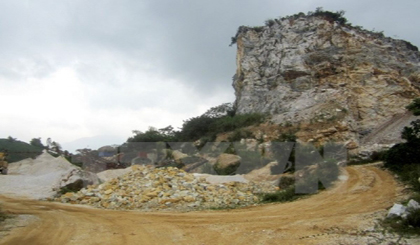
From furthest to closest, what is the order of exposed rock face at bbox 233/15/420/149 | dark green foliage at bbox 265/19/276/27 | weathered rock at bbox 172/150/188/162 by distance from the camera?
dark green foliage at bbox 265/19/276/27 < exposed rock face at bbox 233/15/420/149 < weathered rock at bbox 172/150/188/162

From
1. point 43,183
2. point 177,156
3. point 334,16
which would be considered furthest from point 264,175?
point 334,16

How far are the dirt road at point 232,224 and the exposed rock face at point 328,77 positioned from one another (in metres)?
11.9

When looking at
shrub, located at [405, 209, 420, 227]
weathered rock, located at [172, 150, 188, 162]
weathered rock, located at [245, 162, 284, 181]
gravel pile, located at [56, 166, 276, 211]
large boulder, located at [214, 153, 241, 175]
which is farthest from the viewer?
weathered rock, located at [172, 150, 188, 162]

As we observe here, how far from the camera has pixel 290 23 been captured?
28609mm

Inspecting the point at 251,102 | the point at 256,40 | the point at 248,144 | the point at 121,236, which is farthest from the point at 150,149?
the point at 121,236

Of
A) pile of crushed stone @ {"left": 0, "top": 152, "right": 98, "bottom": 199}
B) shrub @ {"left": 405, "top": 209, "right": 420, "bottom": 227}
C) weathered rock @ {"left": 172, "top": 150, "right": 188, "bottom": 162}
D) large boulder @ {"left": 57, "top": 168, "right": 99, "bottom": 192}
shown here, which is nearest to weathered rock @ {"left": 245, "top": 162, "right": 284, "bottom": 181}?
weathered rock @ {"left": 172, "top": 150, "right": 188, "bottom": 162}

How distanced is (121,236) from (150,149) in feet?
56.3

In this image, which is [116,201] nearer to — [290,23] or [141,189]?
[141,189]

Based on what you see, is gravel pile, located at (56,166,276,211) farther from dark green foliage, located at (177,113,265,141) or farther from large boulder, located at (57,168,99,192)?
dark green foliage, located at (177,113,265,141)

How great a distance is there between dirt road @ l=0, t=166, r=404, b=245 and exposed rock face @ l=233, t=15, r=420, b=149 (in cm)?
1192

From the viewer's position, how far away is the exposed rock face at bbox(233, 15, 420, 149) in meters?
21.8

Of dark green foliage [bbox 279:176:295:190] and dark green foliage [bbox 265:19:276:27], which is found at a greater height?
dark green foliage [bbox 265:19:276:27]

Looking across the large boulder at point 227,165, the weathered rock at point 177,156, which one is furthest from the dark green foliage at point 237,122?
the large boulder at point 227,165

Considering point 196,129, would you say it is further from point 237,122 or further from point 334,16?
point 334,16
